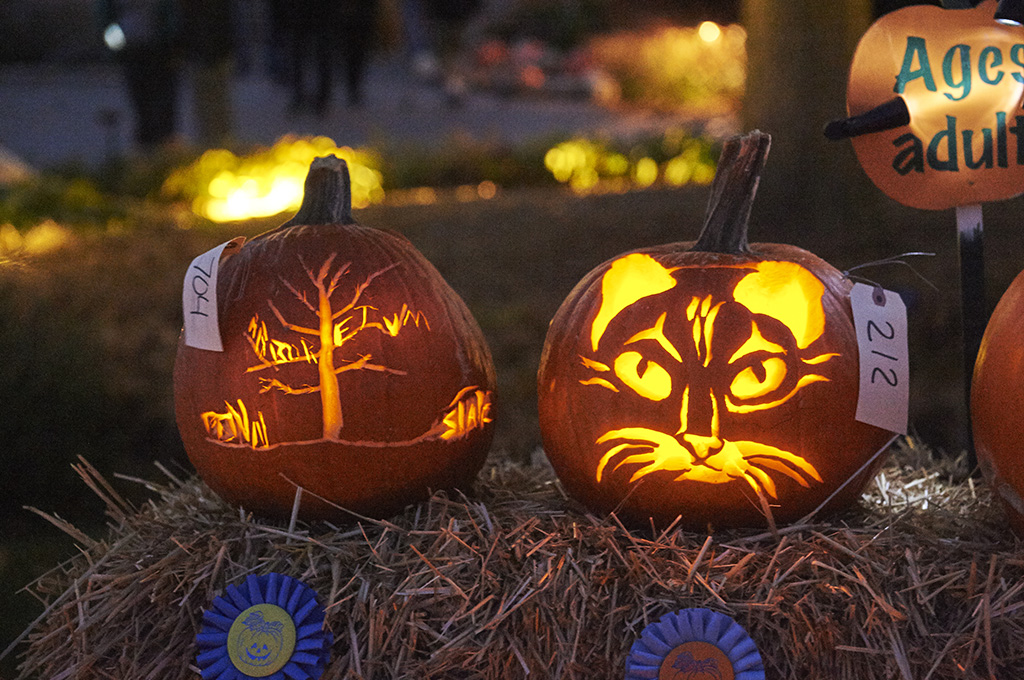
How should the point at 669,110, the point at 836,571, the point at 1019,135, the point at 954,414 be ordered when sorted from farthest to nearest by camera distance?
the point at 669,110, the point at 954,414, the point at 1019,135, the point at 836,571

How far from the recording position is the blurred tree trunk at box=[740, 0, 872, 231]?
14.9ft

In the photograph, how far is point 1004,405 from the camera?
179cm

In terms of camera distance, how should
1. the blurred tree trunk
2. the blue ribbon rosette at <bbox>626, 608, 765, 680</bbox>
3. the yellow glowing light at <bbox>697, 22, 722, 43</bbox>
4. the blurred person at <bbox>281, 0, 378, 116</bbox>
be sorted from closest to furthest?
1. the blue ribbon rosette at <bbox>626, 608, 765, 680</bbox>
2. the blurred tree trunk
3. the blurred person at <bbox>281, 0, 378, 116</bbox>
4. the yellow glowing light at <bbox>697, 22, 722, 43</bbox>

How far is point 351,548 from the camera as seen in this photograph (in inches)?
73.4

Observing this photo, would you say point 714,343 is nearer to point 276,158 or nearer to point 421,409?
point 421,409

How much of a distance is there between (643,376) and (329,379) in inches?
24.1

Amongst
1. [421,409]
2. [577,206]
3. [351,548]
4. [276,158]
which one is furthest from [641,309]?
[276,158]

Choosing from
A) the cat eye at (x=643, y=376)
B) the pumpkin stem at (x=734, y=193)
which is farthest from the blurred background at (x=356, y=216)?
the cat eye at (x=643, y=376)

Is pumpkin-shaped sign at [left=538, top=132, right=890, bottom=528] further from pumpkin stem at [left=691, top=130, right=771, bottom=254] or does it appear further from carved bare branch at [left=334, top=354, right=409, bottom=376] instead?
carved bare branch at [left=334, top=354, right=409, bottom=376]

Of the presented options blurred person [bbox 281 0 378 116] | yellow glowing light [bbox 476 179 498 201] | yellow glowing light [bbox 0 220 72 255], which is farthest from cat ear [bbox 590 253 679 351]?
blurred person [bbox 281 0 378 116]

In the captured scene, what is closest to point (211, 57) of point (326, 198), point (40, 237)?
point (40, 237)

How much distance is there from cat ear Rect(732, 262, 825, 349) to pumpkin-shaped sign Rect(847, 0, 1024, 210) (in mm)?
469

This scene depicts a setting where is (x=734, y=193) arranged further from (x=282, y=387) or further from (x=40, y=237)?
(x=40, y=237)

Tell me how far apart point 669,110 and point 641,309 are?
1516 centimetres
